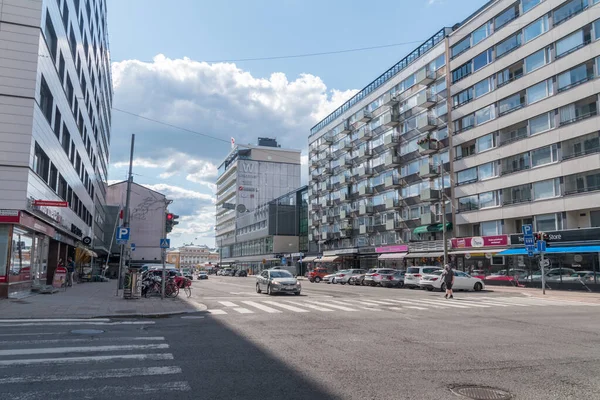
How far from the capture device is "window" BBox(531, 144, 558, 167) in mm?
35125

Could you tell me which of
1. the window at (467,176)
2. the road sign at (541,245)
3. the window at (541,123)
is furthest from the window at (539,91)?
the road sign at (541,245)

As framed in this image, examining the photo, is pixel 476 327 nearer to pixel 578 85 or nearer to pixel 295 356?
pixel 295 356

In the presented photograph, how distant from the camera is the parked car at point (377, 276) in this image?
37562 millimetres

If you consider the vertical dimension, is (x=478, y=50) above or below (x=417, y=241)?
above

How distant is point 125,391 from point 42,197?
64.8 feet

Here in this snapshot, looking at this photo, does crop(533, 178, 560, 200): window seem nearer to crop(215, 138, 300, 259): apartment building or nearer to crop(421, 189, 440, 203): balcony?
crop(421, 189, 440, 203): balcony

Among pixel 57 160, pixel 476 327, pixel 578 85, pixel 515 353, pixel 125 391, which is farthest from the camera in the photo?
pixel 578 85

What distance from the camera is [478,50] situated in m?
43.5

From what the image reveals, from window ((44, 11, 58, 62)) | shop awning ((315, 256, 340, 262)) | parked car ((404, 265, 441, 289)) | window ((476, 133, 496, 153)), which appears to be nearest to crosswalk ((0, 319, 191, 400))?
window ((44, 11, 58, 62))

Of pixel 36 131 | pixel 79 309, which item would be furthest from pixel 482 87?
pixel 79 309

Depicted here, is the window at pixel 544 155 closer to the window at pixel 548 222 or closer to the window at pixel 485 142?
the window at pixel 548 222

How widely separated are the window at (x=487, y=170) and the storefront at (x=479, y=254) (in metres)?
5.73

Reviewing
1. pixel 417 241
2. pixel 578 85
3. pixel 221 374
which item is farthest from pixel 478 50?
pixel 221 374

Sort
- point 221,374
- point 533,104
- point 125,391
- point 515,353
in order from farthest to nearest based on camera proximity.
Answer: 1. point 533,104
2. point 515,353
3. point 221,374
4. point 125,391
